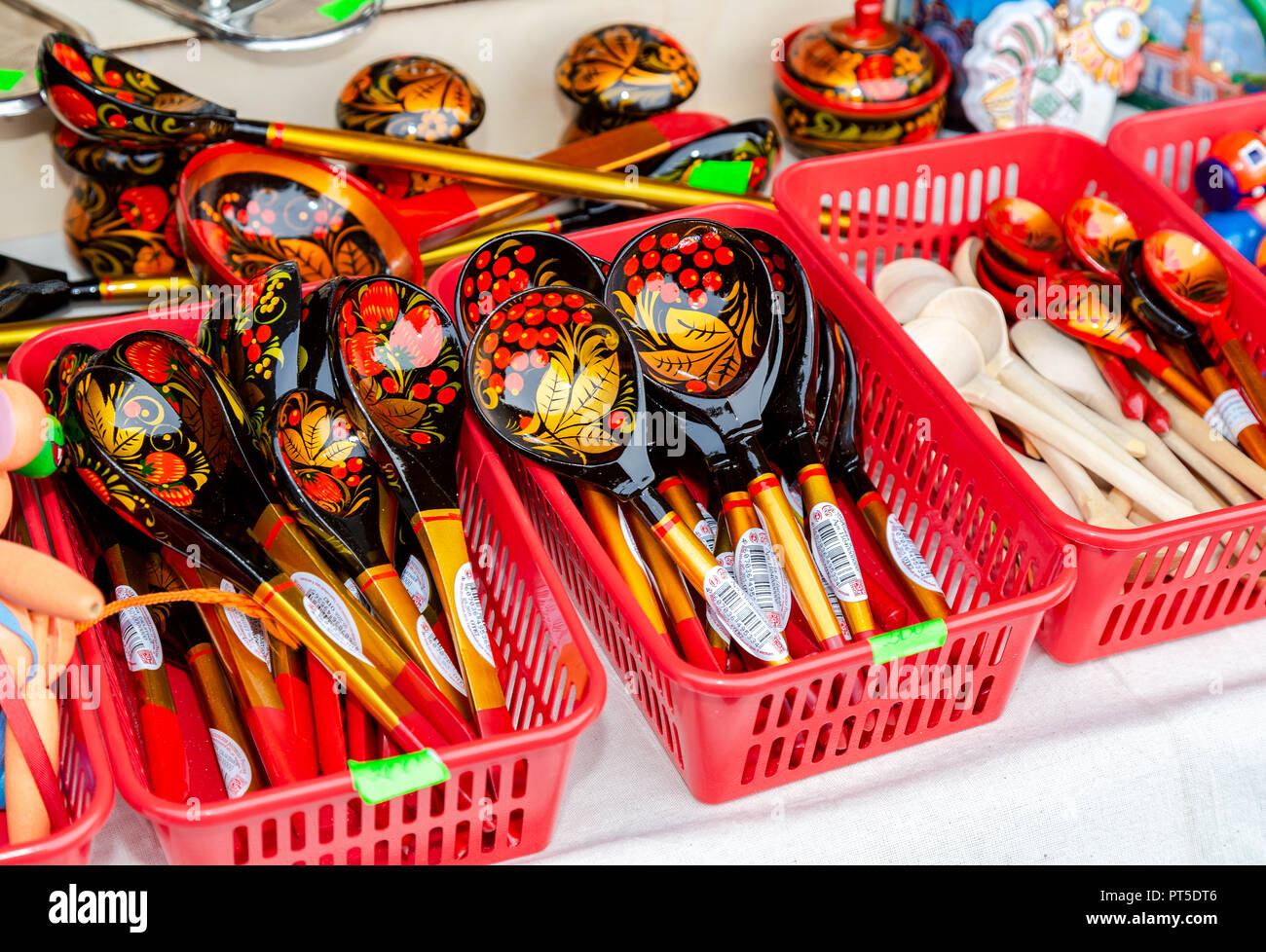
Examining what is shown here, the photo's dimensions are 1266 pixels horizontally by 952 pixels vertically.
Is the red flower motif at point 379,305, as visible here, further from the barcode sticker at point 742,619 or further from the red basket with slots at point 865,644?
the barcode sticker at point 742,619

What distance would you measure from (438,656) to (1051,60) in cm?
96

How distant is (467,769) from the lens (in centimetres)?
65

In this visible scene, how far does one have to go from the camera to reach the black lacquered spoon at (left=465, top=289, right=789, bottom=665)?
2.71 feet

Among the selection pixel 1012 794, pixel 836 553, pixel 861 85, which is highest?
pixel 861 85

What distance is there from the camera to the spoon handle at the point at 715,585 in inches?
29.0

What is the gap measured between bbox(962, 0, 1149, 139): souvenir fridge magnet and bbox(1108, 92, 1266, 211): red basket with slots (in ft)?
0.45

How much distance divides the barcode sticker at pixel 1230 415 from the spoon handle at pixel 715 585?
0.38 m

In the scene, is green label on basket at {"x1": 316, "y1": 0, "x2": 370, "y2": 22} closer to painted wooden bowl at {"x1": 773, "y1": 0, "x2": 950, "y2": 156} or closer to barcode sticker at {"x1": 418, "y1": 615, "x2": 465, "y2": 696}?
painted wooden bowl at {"x1": 773, "y1": 0, "x2": 950, "y2": 156}

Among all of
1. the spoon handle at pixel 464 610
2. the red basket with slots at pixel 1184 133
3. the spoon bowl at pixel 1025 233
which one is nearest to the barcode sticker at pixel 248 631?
the spoon handle at pixel 464 610

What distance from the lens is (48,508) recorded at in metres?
0.77

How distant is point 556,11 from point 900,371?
2.00 feet

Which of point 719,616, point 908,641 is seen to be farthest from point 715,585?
point 908,641

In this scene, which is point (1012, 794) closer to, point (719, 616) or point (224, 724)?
point (719, 616)

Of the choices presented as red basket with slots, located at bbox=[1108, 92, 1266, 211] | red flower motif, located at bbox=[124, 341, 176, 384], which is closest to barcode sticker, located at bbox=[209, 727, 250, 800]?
red flower motif, located at bbox=[124, 341, 176, 384]
